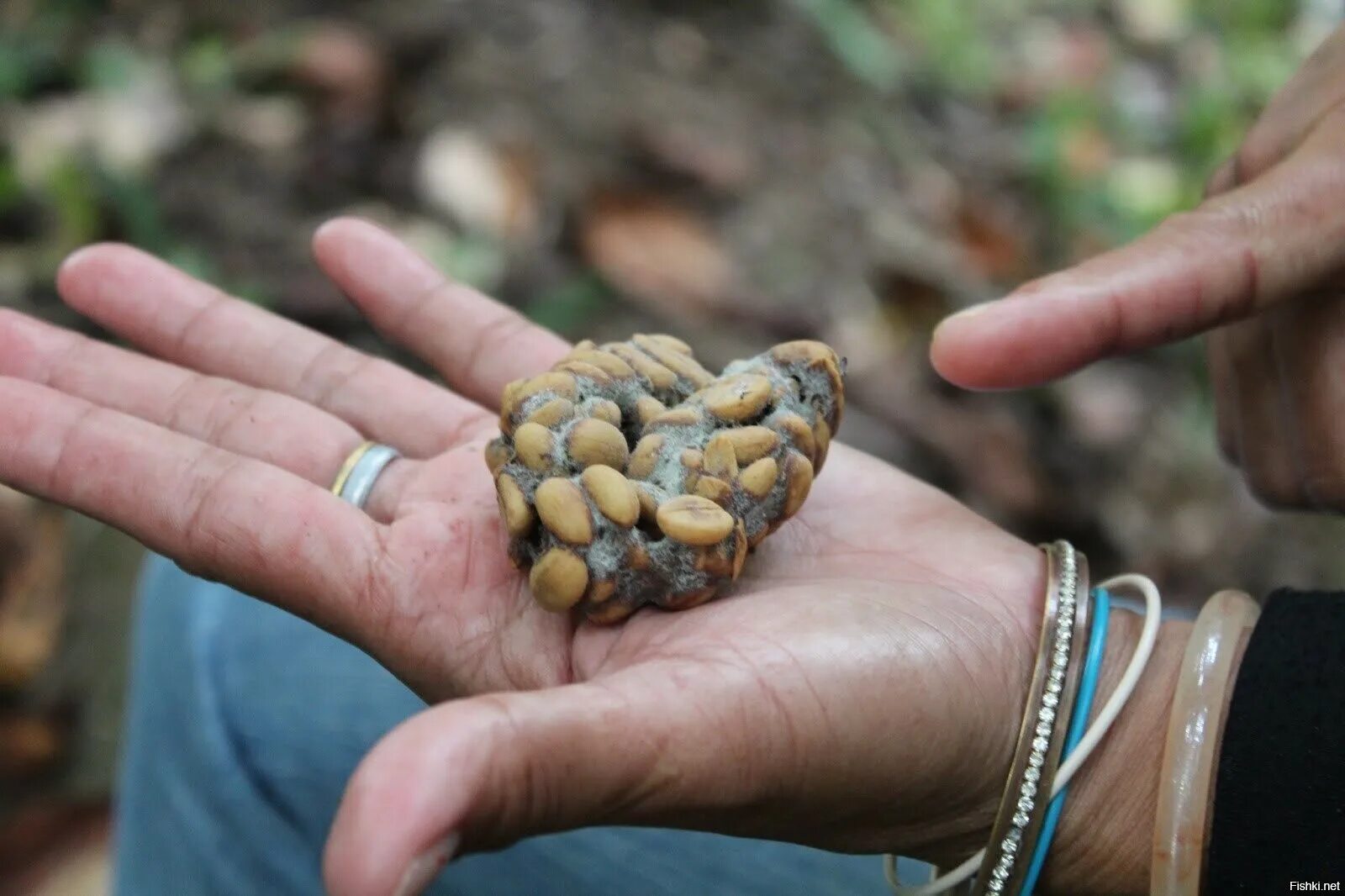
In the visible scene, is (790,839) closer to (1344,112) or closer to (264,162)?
(1344,112)

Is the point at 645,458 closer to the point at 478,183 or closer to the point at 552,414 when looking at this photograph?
the point at 552,414

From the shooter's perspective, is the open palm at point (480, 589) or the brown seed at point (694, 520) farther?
the brown seed at point (694, 520)

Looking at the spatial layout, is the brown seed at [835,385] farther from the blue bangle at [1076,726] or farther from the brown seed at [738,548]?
the blue bangle at [1076,726]

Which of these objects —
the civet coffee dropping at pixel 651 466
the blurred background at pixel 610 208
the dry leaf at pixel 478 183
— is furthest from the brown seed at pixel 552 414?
the dry leaf at pixel 478 183

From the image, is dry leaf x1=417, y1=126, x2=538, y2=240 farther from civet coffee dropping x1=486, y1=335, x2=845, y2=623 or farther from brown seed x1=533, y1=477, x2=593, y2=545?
brown seed x1=533, y1=477, x2=593, y2=545

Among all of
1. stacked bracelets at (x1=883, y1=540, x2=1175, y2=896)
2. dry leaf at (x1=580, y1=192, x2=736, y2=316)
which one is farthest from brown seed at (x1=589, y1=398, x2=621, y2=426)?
dry leaf at (x1=580, y1=192, x2=736, y2=316)

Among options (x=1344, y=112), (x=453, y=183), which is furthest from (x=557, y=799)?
(x=453, y=183)
